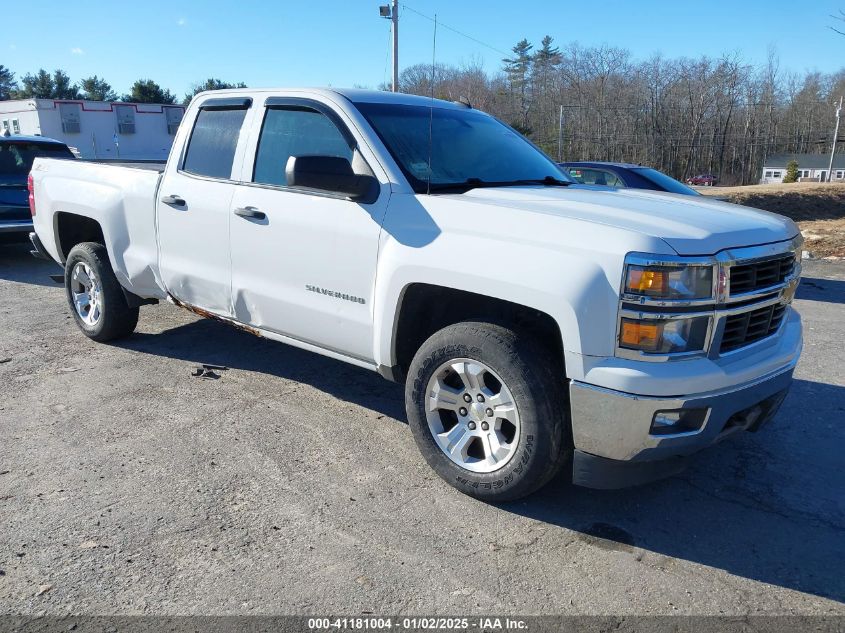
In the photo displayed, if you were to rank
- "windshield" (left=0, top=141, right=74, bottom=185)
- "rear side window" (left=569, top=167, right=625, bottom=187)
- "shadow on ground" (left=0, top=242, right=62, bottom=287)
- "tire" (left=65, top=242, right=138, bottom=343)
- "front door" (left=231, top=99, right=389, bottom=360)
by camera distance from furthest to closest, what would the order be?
"windshield" (left=0, top=141, right=74, bottom=185), "rear side window" (left=569, top=167, right=625, bottom=187), "shadow on ground" (left=0, top=242, right=62, bottom=287), "tire" (left=65, top=242, right=138, bottom=343), "front door" (left=231, top=99, right=389, bottom=360)

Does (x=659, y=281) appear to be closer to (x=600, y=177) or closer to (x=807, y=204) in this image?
(x=600, y=177)

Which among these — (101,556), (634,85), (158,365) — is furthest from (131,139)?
(634,85)

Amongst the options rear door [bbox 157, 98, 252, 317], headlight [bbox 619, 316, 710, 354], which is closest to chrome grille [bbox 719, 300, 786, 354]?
headlight [bbox 619, 316, 710, 354]

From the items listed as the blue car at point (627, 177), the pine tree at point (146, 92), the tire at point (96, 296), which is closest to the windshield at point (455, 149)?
the tire at point (96, 296)

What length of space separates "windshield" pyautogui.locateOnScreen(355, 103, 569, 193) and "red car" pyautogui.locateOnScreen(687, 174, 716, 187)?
72.8 meters

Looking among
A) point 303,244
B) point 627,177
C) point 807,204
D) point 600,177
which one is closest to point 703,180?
point 807,204

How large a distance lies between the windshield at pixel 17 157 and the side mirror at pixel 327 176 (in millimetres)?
8139

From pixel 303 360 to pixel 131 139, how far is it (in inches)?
1569

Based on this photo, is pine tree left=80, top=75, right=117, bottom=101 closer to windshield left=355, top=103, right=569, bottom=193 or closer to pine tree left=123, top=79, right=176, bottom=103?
pine tree left=123, top=79, right=176, bottom=103

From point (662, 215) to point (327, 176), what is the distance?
1.67 m

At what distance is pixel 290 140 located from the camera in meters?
4.28

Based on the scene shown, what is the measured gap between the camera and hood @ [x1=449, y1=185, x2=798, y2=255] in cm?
291

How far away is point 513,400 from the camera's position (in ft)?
10.5

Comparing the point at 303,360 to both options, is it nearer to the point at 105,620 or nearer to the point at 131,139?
the point at 105,620
